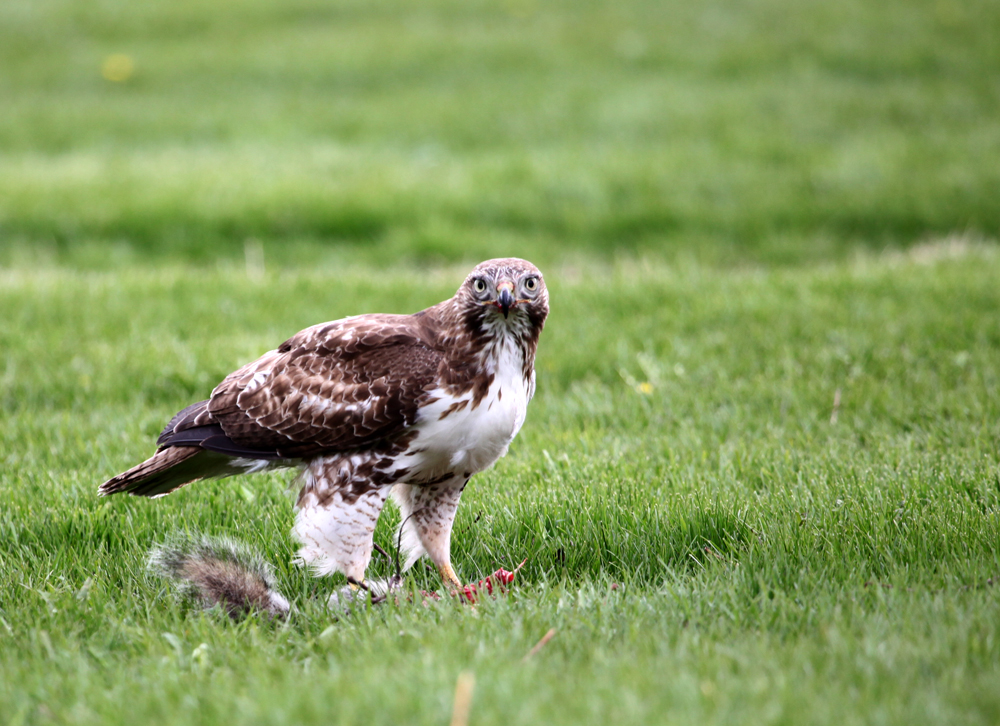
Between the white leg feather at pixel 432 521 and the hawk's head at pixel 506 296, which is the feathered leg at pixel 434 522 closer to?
the white leg feather at pixel 432 521

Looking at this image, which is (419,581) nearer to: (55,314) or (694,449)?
(694,449)

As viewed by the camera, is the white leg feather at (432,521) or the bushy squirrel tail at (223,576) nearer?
the bushy squirrel tail at (223,576)

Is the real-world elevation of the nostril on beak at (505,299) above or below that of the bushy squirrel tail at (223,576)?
above

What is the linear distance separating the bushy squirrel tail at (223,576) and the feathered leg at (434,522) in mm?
686

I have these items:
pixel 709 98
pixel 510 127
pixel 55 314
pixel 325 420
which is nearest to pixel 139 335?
pixel 55 314

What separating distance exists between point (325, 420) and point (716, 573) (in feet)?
5.90

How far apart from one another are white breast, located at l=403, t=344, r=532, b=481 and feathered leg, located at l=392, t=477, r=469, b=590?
22cm

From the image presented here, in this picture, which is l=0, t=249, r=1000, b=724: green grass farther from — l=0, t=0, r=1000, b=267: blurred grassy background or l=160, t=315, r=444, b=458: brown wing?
l=0, t=0, r=1000, b=267: blurred grassy background

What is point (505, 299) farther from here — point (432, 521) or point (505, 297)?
point (432, 521)

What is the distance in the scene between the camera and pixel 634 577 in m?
4.00

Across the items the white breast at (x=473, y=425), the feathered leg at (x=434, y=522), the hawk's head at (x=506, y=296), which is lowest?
the feathered leg at (x=434, y=522)

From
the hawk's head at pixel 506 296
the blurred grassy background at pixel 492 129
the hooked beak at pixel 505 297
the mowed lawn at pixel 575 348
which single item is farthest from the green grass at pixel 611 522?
the blurred grassy background at pixel 492 129

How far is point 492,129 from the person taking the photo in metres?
14.9

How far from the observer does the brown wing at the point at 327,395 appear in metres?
4.11
